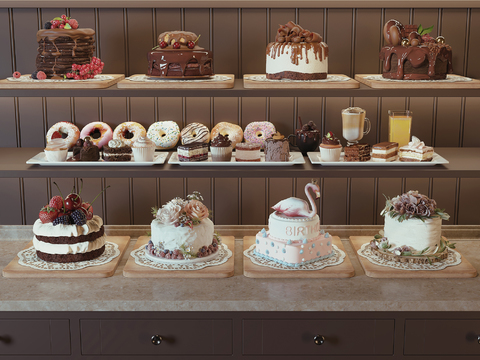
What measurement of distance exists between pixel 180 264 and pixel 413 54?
3.86 ft

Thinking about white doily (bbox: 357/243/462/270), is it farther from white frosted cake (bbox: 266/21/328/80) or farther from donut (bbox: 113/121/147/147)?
donut (bbox: 113/121/147/147)

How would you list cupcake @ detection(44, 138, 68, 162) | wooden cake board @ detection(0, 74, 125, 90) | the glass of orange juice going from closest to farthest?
wooden cake board @ detection(0, 74, 125, 90) → cupcake @ detection(44, 138, 68, 162) → the glass of orange juice

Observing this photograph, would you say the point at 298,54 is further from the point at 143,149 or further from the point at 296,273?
the point at 296,273

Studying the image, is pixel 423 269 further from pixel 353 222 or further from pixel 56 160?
pixel 56 160

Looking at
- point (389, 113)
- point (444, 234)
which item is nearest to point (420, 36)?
point (389, 113)

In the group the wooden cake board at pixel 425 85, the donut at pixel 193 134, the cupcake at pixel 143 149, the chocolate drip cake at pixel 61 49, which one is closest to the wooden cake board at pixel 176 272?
the cupcake at pixel 143 149

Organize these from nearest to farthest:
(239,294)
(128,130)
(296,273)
Answer: (239,294) < (296,273) < (128,130)

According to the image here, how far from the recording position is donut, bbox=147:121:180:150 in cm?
238

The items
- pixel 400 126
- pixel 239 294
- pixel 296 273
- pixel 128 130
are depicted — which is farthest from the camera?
pixel 128 130

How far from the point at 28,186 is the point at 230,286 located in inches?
43.7

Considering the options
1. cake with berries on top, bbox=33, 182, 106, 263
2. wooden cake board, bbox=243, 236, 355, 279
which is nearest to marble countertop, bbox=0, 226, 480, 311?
wooden cake board, bbox=243, 236, 355, 279

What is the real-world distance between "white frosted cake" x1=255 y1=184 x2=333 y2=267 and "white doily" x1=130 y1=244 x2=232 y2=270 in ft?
0.56
